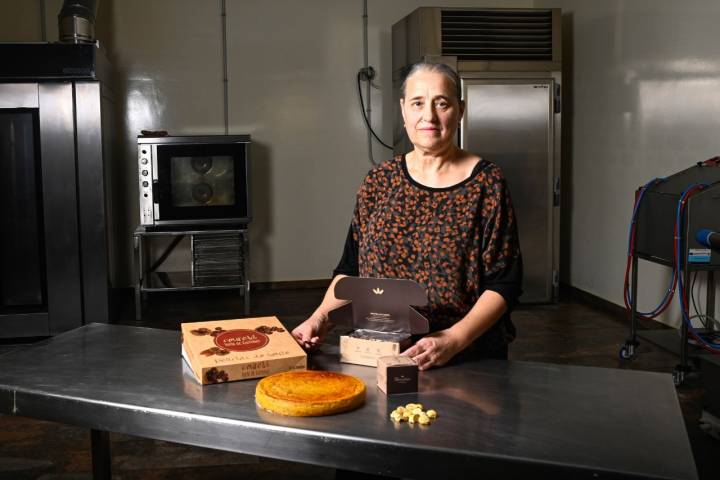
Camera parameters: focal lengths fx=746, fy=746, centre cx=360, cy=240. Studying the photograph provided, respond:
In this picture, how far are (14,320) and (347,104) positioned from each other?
2.92 metres

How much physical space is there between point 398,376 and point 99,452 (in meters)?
0.97

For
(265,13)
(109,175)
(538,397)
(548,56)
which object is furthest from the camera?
(265,13)

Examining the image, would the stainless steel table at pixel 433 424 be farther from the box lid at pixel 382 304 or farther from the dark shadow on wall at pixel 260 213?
the dark shadow on wall at pixel 260 213

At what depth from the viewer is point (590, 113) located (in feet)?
17.1

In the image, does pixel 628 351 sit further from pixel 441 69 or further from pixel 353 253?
pixel 441 69

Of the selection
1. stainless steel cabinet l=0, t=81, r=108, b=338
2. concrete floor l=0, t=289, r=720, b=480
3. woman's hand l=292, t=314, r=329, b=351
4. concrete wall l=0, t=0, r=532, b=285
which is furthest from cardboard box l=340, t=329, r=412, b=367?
concrete wall l=0, t=0, r=532, b=285

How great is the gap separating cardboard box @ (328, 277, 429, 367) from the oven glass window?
11.8 feet

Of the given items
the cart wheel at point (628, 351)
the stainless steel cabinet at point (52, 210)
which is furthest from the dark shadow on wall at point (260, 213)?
the cart wheel at point (628, 351)

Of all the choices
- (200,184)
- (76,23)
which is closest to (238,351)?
(76,23)

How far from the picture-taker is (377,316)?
5.32ft

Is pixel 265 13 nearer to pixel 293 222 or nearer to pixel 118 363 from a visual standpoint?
pixel 293 222

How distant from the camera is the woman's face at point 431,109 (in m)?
1.73

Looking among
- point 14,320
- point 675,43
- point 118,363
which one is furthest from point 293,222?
point 118,363

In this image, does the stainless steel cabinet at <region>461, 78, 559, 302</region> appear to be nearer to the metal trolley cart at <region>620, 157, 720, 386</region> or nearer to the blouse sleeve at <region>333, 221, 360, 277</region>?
the metal trolley cart at <region>620, 157, 720, 386</region>
